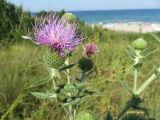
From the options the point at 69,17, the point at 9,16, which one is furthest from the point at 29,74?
the point at 9,16

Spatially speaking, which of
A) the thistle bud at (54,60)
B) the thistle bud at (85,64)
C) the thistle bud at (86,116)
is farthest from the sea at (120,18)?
the thistle bud at (54,60)

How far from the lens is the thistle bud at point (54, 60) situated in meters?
1.96

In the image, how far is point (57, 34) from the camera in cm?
206

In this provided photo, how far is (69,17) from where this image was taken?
2.29 meters

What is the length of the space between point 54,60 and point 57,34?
16 cm

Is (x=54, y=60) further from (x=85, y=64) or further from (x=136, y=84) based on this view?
(x=136, y=84)

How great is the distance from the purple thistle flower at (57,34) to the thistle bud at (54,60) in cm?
4

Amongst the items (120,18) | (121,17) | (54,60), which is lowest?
(121,17)

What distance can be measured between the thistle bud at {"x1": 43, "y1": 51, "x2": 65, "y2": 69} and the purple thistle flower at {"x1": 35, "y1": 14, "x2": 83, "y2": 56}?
0.04 meters

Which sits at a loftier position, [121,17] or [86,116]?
[86,116]

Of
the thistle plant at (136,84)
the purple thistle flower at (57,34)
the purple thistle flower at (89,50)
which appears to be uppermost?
the purple thistle flower at (57,34)

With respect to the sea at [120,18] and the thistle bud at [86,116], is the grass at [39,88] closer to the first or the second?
the thistle bud at [86,116]

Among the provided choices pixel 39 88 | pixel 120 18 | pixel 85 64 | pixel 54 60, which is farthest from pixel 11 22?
pixel 120 18

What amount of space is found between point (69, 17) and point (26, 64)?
5372 mm
